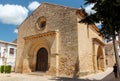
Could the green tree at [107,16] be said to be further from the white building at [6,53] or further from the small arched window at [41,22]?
the white building at [6,53]

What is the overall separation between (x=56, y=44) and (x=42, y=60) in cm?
308

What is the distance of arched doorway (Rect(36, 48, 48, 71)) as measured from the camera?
51.3 ft

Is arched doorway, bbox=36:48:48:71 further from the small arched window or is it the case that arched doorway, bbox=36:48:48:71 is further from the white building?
the white building

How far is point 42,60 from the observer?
52.4 ft

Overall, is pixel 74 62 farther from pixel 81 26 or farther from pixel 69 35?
pixel 81 26

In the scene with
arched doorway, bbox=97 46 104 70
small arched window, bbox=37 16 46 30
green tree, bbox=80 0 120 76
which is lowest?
arched doorway, bbox=97 46 104 70

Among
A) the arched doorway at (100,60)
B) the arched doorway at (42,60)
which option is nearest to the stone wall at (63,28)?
the arched doorway at (42,60)

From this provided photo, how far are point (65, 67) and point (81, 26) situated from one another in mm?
3993

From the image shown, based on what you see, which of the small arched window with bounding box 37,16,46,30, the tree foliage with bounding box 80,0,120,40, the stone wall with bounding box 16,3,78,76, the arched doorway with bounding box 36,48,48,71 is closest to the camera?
the tree foliage with bounding box 80,0,120,40

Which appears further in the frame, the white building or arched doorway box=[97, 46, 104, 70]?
the white building

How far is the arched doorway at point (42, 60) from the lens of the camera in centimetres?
1562

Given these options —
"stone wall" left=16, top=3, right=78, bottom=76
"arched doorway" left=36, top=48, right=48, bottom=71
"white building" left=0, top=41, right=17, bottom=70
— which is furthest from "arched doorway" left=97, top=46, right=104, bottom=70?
"white building" left=0, top=41, right=17, bottom=70

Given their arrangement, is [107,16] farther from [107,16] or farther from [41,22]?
[41,22]

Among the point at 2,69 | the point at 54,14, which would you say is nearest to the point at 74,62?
the point at 54,14
